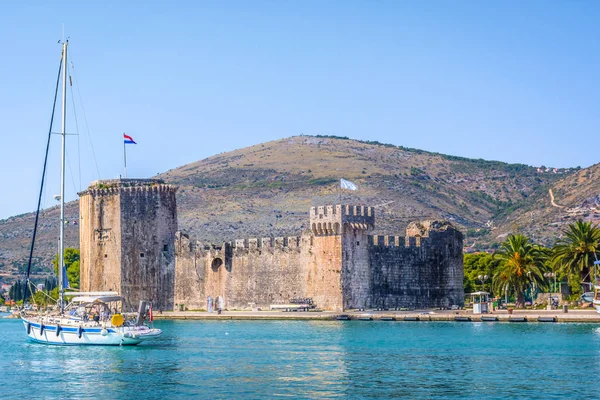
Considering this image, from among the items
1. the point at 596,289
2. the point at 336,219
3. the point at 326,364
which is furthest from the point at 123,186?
the point at 326,364

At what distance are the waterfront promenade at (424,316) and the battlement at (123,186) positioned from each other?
24.0 ft

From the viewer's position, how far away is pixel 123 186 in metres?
56.8

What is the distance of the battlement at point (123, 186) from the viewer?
187 ft

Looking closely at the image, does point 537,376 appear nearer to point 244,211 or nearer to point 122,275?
point 122,275

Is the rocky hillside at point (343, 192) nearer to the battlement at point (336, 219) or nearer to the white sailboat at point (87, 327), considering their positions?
the battlement at point (336, 219)

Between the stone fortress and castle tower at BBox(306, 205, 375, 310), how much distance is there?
0.16 ft

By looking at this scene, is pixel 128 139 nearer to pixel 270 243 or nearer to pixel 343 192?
pixel 270 243

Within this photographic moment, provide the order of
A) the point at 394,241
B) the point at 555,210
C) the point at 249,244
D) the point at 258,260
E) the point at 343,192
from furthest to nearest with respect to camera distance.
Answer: the point at 343,192 < the point at 555,210 < the point at 249,244 < the point at 258,260 < the point at 394,241

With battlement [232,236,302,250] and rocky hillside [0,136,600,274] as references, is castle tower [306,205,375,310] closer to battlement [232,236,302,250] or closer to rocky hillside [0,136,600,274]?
battlement [232,236,302,250]

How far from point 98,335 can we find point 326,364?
389 inches

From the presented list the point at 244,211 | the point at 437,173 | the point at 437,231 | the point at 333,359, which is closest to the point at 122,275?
the point at 437,231

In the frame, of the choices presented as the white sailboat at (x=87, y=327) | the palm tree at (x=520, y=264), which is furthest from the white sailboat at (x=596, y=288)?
the white sailboat at (x=87, y=327)

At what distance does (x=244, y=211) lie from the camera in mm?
113500

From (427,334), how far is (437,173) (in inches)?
3950
